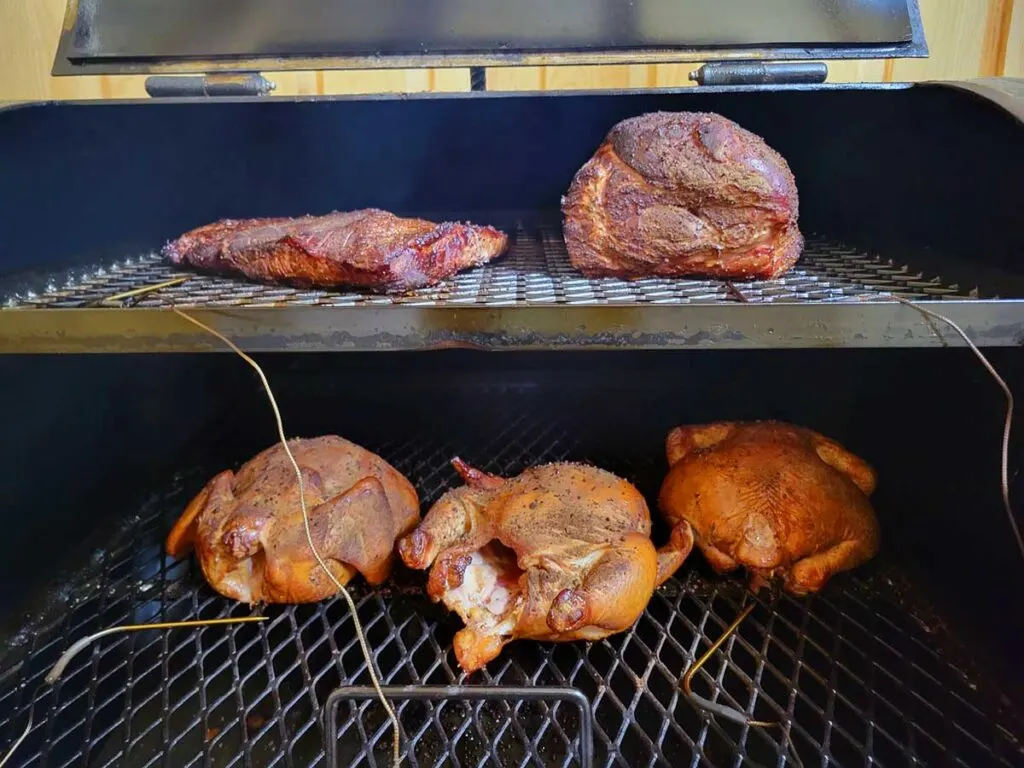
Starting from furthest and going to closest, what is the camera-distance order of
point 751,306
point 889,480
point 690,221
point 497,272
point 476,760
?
point 889,480, point 497,272, point 690,221, point 476,760, point 751,306

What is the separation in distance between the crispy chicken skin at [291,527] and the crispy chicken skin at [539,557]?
0.11 meters

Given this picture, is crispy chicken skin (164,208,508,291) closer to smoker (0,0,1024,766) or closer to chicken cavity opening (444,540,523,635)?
smoker (0,0,1024,766)

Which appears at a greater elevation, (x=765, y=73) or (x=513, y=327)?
(x=765, y=73)

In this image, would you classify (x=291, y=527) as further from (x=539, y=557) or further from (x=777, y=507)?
(x=777, y=507)

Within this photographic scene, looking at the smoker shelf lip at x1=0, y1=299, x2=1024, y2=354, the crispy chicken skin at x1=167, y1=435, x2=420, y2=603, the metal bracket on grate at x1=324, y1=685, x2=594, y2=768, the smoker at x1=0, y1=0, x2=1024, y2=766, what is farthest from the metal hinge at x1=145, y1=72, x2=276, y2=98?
the metal bracket on grate at x1=324, y1=685, x2=594, y2=768

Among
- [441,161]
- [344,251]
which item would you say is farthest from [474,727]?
[441,161]

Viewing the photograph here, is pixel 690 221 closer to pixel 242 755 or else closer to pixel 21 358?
pixel 242 755

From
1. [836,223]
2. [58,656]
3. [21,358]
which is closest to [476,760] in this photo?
[58,656]

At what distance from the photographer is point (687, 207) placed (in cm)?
130

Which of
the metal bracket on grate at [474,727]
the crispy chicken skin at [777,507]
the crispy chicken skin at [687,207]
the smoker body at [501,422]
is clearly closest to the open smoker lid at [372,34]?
the smoker body at [501,422]

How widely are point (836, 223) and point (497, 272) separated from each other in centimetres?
92

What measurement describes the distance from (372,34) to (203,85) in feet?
1.32

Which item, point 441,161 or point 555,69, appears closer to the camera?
point 441,161

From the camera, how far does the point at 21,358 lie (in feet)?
4.34
